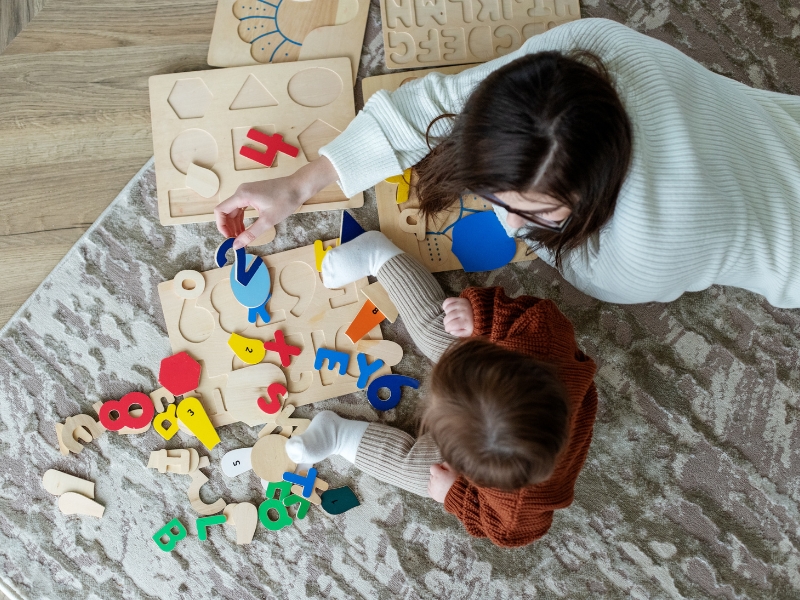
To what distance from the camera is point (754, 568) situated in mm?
900

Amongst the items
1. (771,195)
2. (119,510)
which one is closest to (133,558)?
(119,510)

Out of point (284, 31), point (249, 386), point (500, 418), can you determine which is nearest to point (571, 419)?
point (500, 418)

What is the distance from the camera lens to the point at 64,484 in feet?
2.92

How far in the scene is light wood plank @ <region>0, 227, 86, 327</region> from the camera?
92 centimetres

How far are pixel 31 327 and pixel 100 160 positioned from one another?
0.92 ft

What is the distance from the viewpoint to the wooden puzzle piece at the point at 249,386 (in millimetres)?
890

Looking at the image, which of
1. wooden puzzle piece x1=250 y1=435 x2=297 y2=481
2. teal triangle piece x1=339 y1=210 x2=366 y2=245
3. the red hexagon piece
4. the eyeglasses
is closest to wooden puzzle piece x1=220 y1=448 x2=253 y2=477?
wooden puzzle piece x1=250 y1=435 x2=297 y2=481

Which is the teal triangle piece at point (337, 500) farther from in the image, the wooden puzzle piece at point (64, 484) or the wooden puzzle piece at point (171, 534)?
the wooden puzzle piece at point (64, 484)

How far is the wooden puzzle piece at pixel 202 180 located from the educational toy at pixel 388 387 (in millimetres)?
382

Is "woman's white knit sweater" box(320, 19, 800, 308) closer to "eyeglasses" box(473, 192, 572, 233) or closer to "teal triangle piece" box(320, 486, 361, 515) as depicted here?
"eyeglasses" box(473, 192, 572, 233)

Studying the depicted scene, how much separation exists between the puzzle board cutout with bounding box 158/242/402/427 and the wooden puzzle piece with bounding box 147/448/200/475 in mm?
61

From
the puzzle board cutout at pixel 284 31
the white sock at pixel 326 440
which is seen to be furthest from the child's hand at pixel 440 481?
the puzzle board cutout at pixel 284 31

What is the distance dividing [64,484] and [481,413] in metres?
0.68

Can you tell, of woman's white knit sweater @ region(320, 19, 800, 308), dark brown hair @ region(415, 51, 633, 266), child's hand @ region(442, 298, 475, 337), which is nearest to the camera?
Answer: dark brown hair @ region(415, 51, 633, 266)
